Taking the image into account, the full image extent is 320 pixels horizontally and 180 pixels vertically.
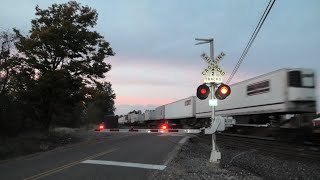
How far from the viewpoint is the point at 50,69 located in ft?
120

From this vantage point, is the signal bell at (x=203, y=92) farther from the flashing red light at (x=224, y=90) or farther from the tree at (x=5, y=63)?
the tree at (x=5, y=63)

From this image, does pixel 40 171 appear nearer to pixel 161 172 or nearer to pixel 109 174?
pixel 109 174

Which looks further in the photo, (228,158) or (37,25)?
(37,25)

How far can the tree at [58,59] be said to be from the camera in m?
35.0

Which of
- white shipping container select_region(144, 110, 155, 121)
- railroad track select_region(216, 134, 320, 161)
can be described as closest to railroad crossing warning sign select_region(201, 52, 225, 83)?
railroad track select_region(216, 134, 320, 161)

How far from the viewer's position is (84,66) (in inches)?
1454

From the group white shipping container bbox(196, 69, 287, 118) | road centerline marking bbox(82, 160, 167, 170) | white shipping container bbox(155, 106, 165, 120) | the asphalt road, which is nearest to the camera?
the asphalt road

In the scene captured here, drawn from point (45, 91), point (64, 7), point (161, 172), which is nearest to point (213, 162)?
point (161, 172)

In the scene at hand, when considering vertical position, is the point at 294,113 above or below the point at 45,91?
below

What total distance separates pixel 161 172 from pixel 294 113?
14.6 metres

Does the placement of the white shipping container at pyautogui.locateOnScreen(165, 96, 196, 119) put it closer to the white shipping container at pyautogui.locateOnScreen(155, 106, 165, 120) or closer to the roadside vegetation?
the white shipping container at pyautogui.locateOnScreen(155, 106, 165, 120)

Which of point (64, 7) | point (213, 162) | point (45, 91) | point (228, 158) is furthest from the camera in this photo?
point (64, 7)

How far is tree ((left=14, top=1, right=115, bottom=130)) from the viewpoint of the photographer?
35.0m

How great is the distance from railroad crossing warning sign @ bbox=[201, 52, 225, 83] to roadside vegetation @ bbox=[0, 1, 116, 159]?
19.1m
